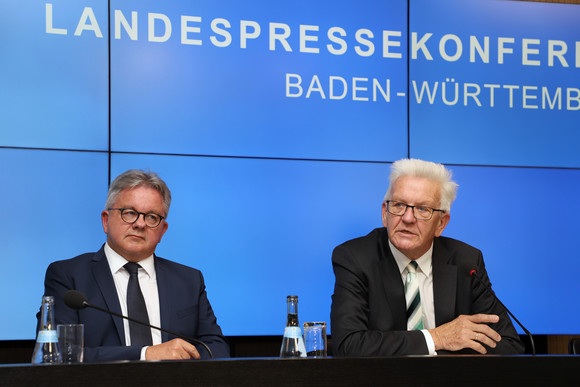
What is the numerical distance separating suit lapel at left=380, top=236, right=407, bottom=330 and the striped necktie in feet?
0.09

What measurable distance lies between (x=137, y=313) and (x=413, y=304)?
42.5 inches

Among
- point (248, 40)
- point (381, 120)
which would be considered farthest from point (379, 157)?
point (248, 40)

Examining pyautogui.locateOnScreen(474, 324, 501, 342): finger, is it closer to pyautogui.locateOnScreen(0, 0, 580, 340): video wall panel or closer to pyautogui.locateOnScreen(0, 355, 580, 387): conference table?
pyautogui.locateOnScreen(0, 355, 580, 387): conference table

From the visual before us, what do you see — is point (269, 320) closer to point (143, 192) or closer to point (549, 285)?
point (143, 192)

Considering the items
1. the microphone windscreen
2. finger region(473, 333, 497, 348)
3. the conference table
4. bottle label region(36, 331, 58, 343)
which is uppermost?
the microphone windscreen

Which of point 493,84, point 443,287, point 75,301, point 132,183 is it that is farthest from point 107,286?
point 493,84

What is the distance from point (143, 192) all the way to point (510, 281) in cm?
215

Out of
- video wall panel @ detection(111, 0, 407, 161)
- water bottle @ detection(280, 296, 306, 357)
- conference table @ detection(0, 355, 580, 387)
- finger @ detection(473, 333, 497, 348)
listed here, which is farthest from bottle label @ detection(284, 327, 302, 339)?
video wall panel @ detection(111, 0, 407, 161)

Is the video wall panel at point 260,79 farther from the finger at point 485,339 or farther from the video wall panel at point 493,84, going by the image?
the finger at point 485,339

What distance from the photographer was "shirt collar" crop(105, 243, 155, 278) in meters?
2.64

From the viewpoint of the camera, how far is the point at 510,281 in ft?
12.4

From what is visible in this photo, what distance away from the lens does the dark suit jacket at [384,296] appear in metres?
2.50

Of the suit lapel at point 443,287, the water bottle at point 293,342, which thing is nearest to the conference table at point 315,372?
the water bottle at point 293,342

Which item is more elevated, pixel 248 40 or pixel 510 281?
pixel 248 40
